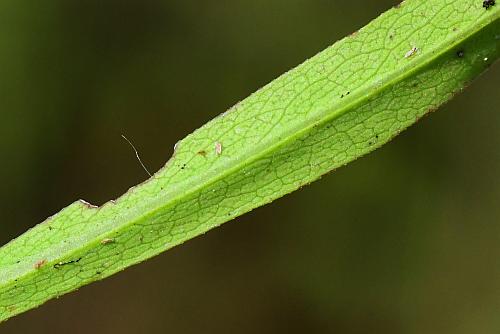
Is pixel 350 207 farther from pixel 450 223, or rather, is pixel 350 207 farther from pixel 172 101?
pixel 172 101

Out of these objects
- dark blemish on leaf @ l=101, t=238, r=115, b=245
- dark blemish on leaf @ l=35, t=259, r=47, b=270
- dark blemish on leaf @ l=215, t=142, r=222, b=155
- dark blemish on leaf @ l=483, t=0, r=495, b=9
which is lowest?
dark blemish on leaf @ l=483, t=0, r=495, b=9

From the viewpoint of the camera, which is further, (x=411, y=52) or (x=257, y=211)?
(x=257, y=211)

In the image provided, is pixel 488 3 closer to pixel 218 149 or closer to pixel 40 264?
pixel 218 149

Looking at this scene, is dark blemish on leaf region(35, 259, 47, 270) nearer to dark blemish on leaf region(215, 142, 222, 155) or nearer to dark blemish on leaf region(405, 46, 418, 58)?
dark blemish on leaf region(215, 142, 222, 155)

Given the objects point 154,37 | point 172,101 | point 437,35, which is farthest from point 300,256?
point 437,35

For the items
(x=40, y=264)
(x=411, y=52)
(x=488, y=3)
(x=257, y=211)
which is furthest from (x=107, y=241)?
(x=257, y=211)

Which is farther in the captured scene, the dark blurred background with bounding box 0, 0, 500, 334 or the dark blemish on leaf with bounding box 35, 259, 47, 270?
the dark blurred background with bounding box 0, 0, 500, 334

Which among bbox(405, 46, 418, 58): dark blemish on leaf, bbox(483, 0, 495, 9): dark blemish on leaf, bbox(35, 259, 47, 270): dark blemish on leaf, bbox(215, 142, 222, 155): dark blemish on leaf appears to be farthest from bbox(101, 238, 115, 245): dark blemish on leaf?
bbox(483, 0, 495, 9): dark blemish on leaf

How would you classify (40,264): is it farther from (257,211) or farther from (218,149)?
(257,211)
